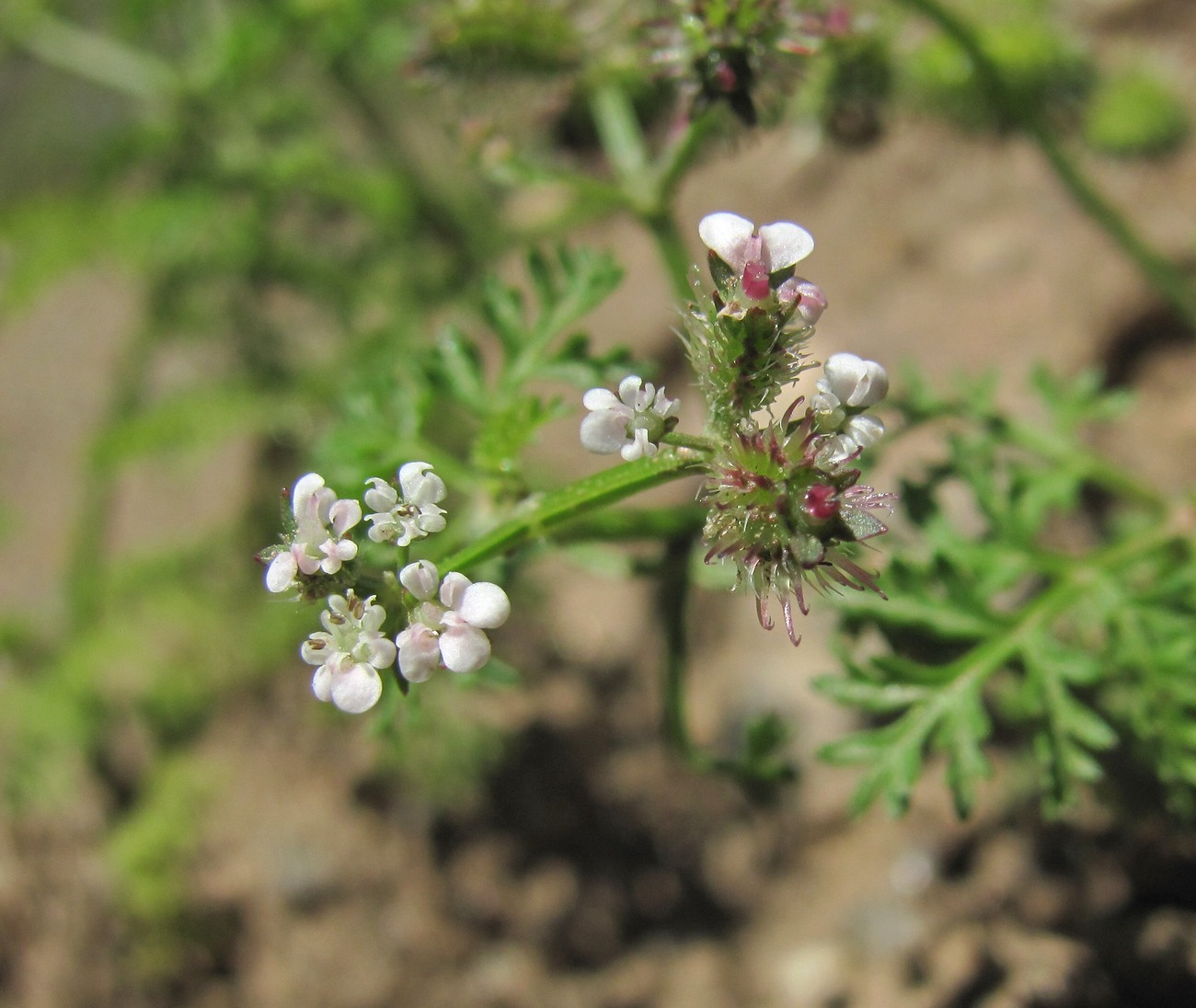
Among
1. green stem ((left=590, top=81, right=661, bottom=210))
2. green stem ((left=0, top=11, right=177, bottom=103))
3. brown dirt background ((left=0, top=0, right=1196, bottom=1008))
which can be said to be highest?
green stem ((left=0, top=11, right=177, bottom=103))

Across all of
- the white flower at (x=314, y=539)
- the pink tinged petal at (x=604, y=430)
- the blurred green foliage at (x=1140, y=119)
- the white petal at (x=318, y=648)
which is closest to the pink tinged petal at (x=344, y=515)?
the white flower at (x=314, y=539)

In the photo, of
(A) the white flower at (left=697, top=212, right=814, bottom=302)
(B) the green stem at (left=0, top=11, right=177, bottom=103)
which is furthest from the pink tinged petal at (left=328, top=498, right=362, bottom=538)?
(B) the green stem at (left=0, top=11, right=177, bottom=103)

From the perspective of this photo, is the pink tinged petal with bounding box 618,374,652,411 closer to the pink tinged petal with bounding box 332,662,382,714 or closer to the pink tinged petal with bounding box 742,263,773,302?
the pink tinged petal with bounding box 742,263,773,302

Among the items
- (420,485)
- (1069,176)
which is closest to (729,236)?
(420,485)

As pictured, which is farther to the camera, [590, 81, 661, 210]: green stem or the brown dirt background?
the brown dirt background

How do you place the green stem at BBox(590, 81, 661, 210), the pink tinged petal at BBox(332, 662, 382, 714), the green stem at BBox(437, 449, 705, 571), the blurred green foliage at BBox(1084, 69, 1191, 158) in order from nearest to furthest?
1. the pink tinged petal at BBox(332, 662, 382, 714)
2. the green stem at BBox(437, 449, 705, 571)
3. the green stem at BBox(590, 81, 661, 210)
4. the blurred green foliage at BBox(1084, 69, 1191, 158)

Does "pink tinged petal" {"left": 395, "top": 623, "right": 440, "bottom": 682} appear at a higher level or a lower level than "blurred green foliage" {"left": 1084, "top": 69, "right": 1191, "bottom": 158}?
lower

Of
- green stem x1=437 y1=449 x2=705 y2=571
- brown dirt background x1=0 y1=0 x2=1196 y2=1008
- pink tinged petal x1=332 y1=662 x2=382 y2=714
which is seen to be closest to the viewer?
pink tinged petal x1=332 y1=662 x2=382 y2=714

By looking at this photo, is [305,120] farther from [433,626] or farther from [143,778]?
[433,626]
